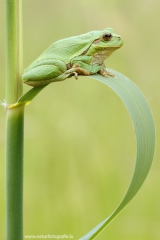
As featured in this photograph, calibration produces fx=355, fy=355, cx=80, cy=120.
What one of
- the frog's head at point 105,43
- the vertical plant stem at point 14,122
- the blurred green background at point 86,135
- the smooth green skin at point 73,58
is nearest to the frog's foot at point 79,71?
the smooth green skin at point 73,58

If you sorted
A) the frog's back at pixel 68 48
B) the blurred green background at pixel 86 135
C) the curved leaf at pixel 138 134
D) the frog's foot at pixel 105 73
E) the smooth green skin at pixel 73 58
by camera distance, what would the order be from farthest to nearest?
1. the blurred green background at pixel 86 135
2. the frog's back at pixel 68 48
3. the smooth green skin at pixel 73 58
4. the frog's foot at pixel 105 73
5. the curved leaf at pixel 138 134

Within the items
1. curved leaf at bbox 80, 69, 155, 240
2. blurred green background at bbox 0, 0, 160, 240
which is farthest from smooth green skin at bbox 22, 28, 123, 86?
blurred green background at bbox 0, 0, 160, 240

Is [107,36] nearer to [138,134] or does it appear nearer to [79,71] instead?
[79,71]

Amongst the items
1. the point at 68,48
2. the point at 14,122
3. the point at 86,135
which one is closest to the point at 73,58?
the point at 68,48

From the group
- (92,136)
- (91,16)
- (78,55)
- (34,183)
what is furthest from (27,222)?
(91,16)

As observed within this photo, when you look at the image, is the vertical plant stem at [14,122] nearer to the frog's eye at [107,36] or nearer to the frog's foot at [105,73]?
the frog's foot at [105,73]

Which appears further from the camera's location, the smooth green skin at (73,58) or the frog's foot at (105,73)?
the smooth green skin at (73,58)
